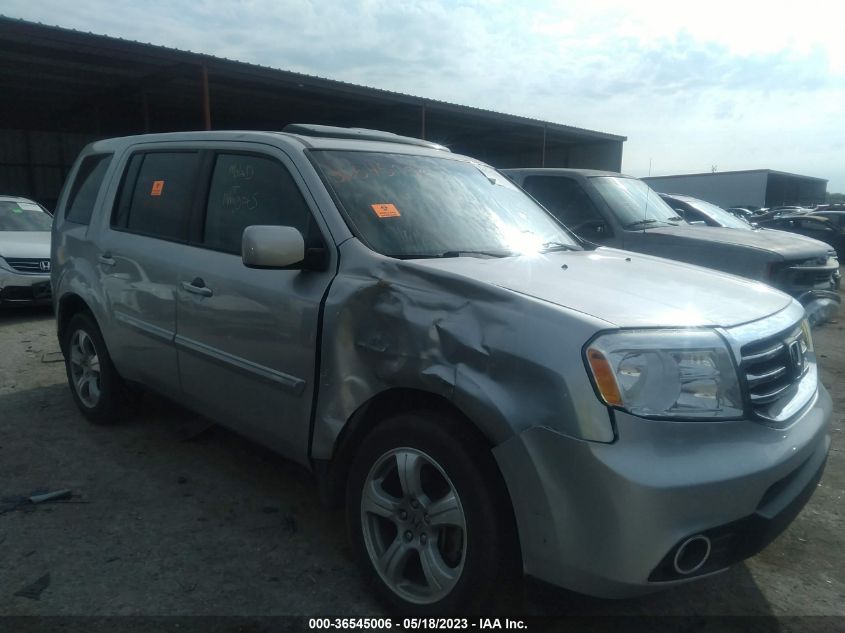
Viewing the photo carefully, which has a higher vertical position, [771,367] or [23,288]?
[771,367]

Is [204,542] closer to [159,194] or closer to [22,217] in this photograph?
[159,194]

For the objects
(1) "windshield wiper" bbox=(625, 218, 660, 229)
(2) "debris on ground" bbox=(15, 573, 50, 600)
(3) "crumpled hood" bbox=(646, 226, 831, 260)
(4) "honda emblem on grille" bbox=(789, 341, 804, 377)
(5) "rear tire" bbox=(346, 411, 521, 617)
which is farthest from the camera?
(1) "windshield wiper" bbox=(625, 218, 660, 229)

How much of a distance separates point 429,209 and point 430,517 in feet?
4.81

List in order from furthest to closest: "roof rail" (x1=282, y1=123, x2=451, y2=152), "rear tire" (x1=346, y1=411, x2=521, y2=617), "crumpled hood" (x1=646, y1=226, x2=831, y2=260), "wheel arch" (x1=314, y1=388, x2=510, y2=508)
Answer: "crumpled hood" (x1=646, y1=226, x2=831, y2=260) → "roof rail" (x1=282, y1=123, x2=451, y2=152) → "wheel arch" (x1=314, y1=388, x2=510, y2=508) → "rear tire" (x1=346, y1=411, x2=521, y2=617)

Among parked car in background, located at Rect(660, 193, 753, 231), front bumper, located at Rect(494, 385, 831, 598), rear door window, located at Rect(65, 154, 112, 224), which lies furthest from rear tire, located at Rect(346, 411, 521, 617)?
parked car in background, located at Rect(660, 193, 753, 231)

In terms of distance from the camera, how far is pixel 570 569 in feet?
6.81

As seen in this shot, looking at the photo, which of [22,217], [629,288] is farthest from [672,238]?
[22,217]

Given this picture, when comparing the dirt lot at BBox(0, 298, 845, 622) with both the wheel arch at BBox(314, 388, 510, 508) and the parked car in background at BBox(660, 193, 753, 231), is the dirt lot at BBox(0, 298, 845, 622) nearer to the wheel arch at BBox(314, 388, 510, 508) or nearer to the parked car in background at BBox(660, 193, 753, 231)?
the wheel arch at BBox(314, 388, 510, 508)

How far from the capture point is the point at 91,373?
4617 millimetres

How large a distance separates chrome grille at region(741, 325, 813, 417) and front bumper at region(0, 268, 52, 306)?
8.17 m

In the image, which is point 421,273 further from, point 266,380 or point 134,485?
point 134,485

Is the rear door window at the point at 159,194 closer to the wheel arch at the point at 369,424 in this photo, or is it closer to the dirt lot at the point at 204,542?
the dirt lot at the point at 204,542

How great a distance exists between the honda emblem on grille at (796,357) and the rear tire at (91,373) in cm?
380

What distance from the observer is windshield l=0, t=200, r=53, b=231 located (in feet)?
30.9
